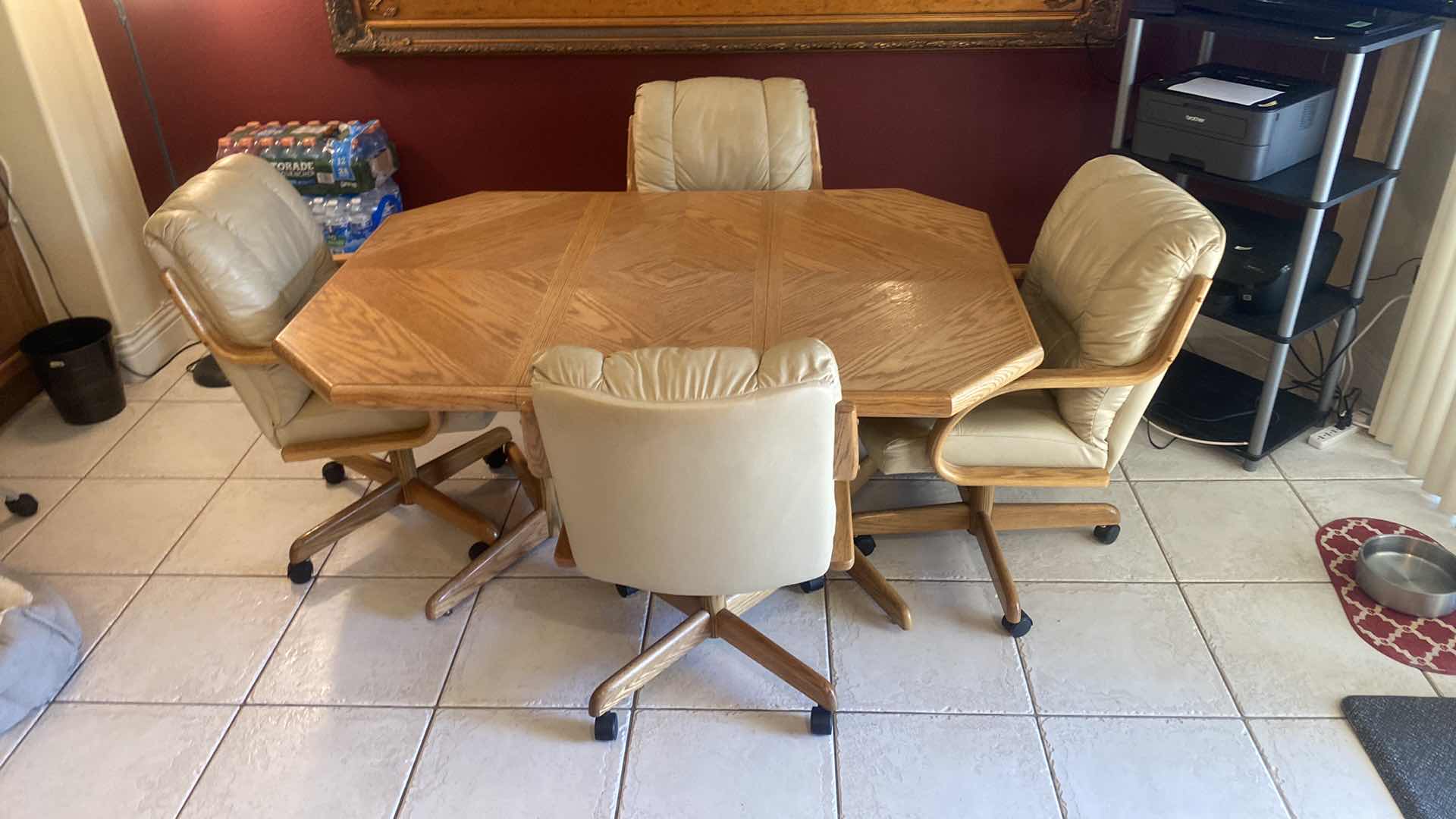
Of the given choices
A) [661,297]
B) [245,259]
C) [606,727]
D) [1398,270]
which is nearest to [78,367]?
[245,259]

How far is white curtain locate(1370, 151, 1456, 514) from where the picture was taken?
8.34ft

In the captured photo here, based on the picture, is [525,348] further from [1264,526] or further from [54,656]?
[1264,526]

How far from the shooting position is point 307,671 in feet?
7.55

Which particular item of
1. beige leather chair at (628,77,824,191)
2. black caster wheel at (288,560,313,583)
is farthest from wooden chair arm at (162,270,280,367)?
beige leather chair at (628,77,824,191)

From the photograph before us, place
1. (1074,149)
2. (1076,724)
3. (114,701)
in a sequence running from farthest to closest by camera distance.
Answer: (1074,149) → (114,701) → (1076,724)

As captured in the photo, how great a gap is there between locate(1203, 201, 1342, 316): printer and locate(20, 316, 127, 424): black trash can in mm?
3169

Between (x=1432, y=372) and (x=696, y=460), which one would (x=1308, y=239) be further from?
(x=696, y=460)

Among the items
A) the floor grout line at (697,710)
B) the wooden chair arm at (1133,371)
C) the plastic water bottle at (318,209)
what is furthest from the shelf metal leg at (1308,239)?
the plastic water bottle at (318,209)

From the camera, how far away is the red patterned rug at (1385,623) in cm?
224

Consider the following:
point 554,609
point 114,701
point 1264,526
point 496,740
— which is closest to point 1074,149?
point 1264,526

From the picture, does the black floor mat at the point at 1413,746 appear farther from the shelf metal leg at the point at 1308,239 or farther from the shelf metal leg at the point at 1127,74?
the shelf metal leg at the point at 1127,74

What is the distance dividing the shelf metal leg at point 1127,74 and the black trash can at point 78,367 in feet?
9.95

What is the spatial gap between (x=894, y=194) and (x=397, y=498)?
1488 mm

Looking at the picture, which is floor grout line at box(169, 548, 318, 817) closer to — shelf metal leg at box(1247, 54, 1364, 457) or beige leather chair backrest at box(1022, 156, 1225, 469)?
beige leather chair backrest at box(1022, 156, 1225, 469)
